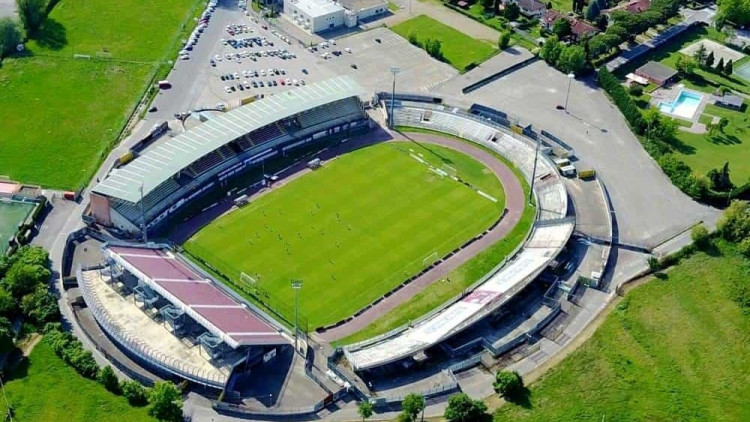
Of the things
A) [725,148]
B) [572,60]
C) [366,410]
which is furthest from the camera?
[572,60]

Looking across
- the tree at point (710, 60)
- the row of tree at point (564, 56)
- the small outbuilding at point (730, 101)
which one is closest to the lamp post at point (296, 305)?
the row of tree at point (564, 56)

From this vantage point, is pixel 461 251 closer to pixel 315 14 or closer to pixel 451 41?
pixel 451 41

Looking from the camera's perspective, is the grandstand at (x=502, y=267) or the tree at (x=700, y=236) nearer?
the grandstand at (x=502, y=267)

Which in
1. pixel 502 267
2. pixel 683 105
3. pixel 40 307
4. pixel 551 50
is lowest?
pixel 683 105

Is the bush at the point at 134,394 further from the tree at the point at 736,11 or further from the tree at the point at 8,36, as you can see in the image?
the tree at the point at 736,11

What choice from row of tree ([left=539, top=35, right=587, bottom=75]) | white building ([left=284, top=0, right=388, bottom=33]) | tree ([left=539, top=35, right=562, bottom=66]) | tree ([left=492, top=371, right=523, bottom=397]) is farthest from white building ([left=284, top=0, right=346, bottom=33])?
tree ([left=492, top=371, right=523, bottom=397])

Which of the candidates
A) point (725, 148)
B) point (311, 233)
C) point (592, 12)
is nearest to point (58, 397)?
point (311, 233)

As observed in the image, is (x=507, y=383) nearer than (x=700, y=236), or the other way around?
(x=507, y=383)

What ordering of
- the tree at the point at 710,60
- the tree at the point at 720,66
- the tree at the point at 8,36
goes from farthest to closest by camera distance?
the tree at the point at 720,66 → the tree at the point at 710,60 → the tree at the point at 8,36
